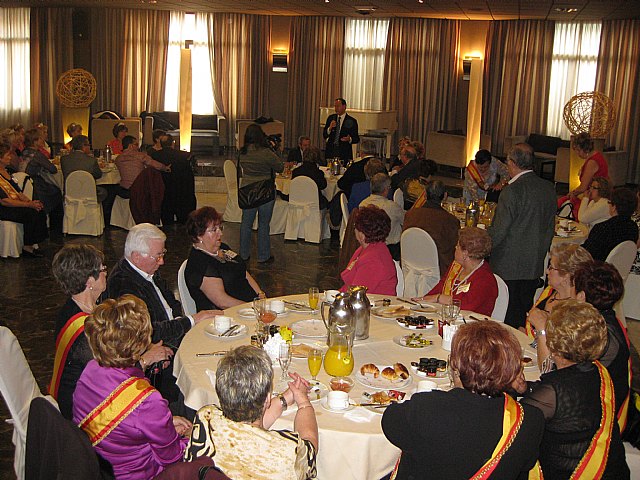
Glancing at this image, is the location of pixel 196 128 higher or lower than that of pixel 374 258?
higher

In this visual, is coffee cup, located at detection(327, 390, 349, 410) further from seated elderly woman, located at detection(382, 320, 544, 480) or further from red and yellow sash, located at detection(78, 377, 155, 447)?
red and yellow sash, located at detection(78, 377, 155, 447)

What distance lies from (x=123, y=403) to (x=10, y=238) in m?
5.88

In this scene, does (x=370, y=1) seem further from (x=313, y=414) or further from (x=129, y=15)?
(x=313, y=414)

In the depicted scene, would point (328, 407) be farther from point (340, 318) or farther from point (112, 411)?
point (112, 411)

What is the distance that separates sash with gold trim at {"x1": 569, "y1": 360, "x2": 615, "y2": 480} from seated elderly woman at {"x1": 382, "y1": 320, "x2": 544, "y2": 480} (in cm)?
52

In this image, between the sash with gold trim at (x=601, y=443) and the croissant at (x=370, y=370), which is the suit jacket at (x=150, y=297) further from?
the sash with gold trim at (x=601, y=443)

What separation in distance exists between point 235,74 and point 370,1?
567 cm

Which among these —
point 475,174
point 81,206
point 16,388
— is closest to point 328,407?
point 16,388

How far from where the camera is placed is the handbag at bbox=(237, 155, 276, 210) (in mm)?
8164

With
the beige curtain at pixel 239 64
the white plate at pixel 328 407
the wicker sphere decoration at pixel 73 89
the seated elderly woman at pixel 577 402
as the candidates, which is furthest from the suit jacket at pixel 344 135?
the seated elderly woman at pixel 577 402

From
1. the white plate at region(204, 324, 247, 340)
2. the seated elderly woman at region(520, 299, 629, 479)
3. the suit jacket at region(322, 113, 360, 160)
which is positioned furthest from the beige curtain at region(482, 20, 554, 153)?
the seated elderly woman at region(520, 299, 629, 479)

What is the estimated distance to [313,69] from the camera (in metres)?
17.3

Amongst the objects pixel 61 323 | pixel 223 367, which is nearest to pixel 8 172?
pixel 61 323

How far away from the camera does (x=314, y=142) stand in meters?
17.4
